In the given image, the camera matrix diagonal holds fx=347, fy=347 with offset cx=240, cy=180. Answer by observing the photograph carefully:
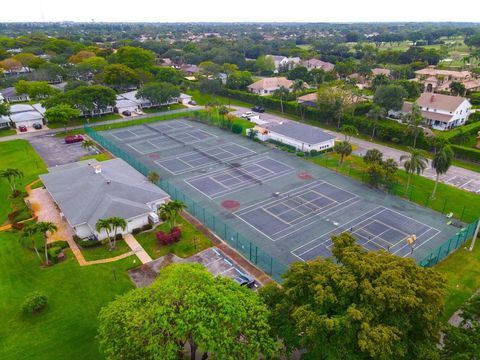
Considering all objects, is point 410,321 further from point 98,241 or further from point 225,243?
point 98,241

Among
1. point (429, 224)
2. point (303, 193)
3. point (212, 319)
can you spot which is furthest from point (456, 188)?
point (212, 319)

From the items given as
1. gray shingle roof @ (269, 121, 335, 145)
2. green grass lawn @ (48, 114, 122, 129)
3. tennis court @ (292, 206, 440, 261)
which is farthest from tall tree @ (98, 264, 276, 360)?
green grass lawn @ (48, 114, 122, 129)

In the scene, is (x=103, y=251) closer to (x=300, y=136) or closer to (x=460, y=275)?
(x=460, y=275)

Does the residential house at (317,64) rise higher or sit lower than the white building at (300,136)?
higher

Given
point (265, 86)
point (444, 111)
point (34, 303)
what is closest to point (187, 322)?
point (34, 303)

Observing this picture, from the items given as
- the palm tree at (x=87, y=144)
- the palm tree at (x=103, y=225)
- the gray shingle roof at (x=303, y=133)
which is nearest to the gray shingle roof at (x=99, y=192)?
the palm tree at (x=103, y=225)

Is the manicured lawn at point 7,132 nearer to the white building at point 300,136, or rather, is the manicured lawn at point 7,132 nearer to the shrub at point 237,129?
the shrub at point 237,129

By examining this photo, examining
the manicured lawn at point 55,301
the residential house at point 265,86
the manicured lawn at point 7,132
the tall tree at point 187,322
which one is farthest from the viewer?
the residential house at point 265,86
